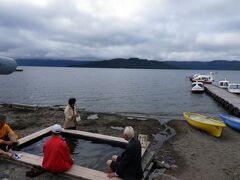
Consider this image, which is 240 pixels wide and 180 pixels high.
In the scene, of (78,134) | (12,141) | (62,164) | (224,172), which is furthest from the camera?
(78,134)

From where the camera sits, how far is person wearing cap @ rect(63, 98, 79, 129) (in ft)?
38.5

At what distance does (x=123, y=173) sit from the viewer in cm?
731

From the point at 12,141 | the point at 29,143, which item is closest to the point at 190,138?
the point at 29,143

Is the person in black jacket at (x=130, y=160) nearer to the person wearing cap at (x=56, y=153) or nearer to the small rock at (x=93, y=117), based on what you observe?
the person wearing cap at (x=56, y=153)

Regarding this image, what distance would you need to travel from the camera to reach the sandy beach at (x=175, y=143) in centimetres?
1126

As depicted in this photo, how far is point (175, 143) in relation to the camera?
1571cm

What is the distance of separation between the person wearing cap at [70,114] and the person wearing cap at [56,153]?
395cm

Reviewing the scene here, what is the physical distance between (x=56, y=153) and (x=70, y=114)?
4511mm

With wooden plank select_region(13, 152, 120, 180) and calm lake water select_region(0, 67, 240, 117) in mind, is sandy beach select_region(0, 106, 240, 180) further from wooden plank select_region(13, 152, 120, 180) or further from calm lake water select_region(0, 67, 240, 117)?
calm lake water select_region(0, 67, 240, 117)

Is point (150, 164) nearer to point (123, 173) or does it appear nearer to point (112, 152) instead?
point (112, 152)

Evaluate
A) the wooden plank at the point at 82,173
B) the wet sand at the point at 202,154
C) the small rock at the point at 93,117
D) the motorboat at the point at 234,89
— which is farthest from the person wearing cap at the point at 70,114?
the motorboat at the point at 234,89

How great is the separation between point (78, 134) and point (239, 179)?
26.1 ft

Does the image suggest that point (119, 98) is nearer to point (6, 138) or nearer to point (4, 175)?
point (6, 138)

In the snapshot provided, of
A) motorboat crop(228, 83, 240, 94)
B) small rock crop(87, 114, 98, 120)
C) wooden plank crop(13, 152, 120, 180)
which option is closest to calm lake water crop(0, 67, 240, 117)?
motorboat crop(228, 83, 240, 94)
